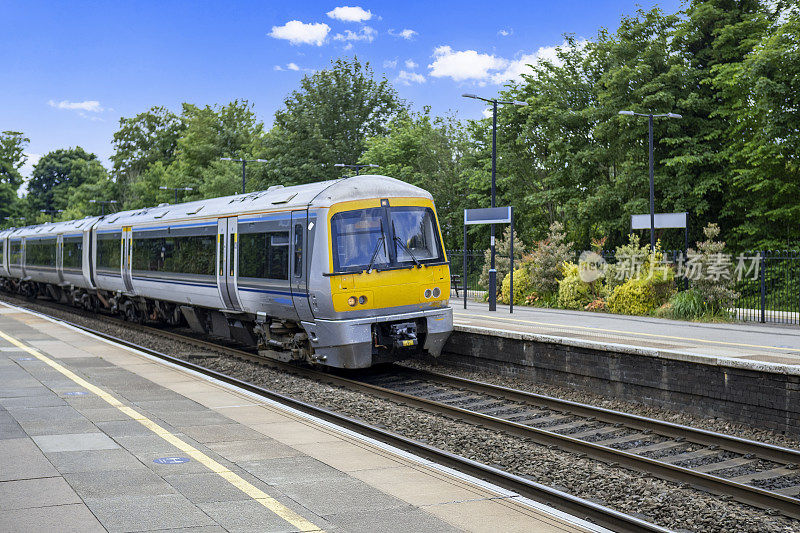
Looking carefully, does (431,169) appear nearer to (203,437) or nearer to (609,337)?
(609,337)

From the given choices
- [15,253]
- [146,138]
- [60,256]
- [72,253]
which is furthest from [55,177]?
[72,253]

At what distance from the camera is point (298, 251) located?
549 inches

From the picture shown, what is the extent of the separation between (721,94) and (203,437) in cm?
3213

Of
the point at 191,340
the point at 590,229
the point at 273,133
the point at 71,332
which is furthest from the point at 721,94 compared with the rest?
the point at 273,133

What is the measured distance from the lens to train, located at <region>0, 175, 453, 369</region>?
13.3 metres

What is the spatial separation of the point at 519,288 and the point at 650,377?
1655 centimetres

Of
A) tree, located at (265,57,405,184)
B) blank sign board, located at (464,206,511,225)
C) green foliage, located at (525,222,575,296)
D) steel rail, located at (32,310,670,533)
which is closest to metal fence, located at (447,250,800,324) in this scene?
green foliage, located at (525,222,575,296)

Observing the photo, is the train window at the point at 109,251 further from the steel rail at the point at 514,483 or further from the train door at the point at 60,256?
the steel rail at the point at 514,483

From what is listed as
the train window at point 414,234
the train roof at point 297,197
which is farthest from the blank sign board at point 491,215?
the train window at point 414,234

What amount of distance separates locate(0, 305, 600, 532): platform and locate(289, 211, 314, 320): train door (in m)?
2.95

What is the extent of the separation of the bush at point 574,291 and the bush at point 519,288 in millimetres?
2132

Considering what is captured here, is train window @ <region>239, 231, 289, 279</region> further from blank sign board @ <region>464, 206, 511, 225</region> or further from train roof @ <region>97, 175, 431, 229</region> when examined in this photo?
blank sign board @ <region>464, 206, 511, 225</region>

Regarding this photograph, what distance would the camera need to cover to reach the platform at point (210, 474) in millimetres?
5629

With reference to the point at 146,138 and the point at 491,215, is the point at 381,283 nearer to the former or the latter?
the point at 491,215
